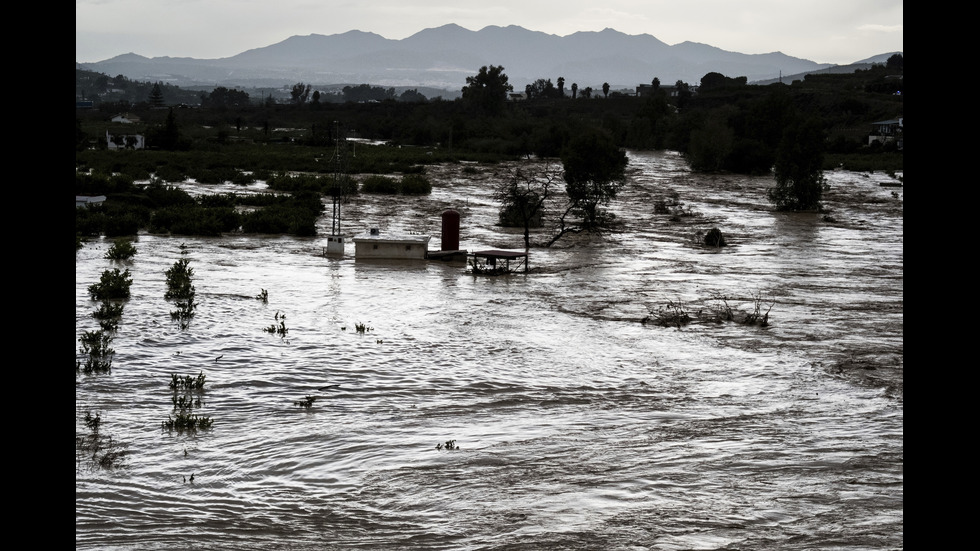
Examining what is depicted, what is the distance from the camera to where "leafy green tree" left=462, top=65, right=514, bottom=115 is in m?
125

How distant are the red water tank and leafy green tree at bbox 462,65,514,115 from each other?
101577 mm

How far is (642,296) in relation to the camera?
67.1 feet

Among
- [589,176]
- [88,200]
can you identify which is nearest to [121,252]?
[88,200]

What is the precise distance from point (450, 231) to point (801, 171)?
21.9 metres

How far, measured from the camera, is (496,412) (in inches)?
458

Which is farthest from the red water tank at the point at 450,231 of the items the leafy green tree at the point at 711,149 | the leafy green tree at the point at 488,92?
the leafy green tree at the point at 488,92

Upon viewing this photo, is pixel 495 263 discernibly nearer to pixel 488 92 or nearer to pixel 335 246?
pixel 335 246

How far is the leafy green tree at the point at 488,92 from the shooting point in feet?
411

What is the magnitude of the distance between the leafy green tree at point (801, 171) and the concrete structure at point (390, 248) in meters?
22.1

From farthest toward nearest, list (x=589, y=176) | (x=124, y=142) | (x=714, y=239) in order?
(x=124, y=142) < (x=589, y=176) < (x=714, y=239)

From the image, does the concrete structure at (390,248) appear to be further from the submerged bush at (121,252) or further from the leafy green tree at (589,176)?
the leafy green tree at (589,176)

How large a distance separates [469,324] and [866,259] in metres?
15.3

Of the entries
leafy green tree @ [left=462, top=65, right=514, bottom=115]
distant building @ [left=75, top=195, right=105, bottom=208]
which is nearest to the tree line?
leafy green tree @ [left=462, top=65, right=514, bottom=115]

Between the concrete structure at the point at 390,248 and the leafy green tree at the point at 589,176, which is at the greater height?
the leafy green tree at the point at 589,176
